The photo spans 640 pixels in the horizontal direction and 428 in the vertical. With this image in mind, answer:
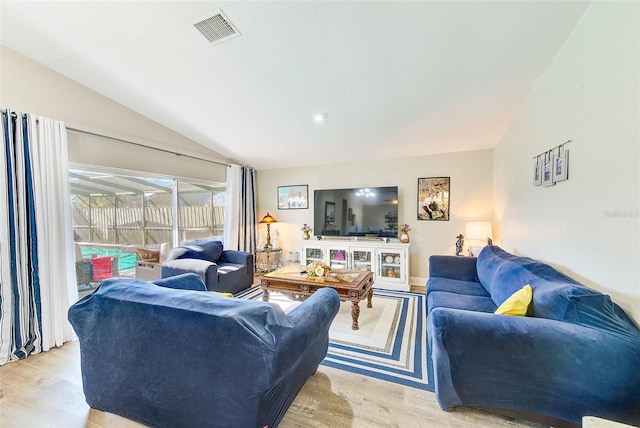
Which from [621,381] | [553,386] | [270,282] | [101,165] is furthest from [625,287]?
[101,165]

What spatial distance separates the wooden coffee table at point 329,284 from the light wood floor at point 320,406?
751mm

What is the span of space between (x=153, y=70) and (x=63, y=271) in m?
2.18

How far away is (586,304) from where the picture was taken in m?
1.29

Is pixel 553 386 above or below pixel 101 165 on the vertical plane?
below

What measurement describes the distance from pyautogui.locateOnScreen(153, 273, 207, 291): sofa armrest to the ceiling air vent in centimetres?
190

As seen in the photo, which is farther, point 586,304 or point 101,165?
point 101,165

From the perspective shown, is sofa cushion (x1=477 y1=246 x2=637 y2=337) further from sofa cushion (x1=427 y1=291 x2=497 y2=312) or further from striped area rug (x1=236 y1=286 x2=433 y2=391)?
striped area rug (x1=236 y1=286 x2=433 y2=391)

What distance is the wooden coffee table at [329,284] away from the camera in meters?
2.60

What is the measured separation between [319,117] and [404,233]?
7.58ft

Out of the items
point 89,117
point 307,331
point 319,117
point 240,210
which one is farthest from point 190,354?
point 240,210

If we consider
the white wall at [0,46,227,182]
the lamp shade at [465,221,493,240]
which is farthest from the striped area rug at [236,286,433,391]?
the white wall at [0,46,227,182]

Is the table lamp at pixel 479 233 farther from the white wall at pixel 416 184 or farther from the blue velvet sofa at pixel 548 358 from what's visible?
the blue velvet sofa at pixel 548 358

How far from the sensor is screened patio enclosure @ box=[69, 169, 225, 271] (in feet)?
9.72

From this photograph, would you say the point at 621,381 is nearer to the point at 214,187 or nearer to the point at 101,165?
the point at 101,165
